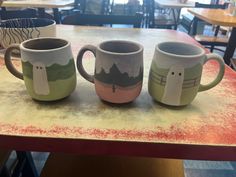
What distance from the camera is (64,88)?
0.43 m

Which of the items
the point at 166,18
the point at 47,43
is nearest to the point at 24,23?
the point at 47,43

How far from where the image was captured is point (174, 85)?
0.40 metres

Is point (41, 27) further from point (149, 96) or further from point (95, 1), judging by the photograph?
point (95, 1)

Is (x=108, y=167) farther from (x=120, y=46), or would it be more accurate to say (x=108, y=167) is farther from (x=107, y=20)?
(x=107, y=20)

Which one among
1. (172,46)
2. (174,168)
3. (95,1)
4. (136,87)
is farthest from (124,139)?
(95,1)

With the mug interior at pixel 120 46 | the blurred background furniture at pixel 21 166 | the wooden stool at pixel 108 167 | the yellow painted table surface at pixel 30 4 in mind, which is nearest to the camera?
the mug interior at pixel 120 46

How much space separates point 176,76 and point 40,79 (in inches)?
8.8

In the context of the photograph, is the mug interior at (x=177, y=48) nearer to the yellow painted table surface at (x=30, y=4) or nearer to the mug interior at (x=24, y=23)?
the mug interior at (x=24, y=23)

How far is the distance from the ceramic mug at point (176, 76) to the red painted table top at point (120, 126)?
26 mm

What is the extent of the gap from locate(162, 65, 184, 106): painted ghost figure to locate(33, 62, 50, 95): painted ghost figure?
0.20 m

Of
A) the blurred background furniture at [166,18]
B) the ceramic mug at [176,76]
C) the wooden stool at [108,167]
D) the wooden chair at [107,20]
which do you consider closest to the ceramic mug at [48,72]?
the ceramic mug at [176,76]

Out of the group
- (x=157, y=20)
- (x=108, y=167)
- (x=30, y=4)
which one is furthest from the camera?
(x=157, y=20)

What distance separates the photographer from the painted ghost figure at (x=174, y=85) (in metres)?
0.40

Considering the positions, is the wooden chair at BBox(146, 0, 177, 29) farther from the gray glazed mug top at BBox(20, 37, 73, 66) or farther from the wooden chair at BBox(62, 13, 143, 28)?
the gray glazed mug top at BBox(20, 37, 73, 66)
